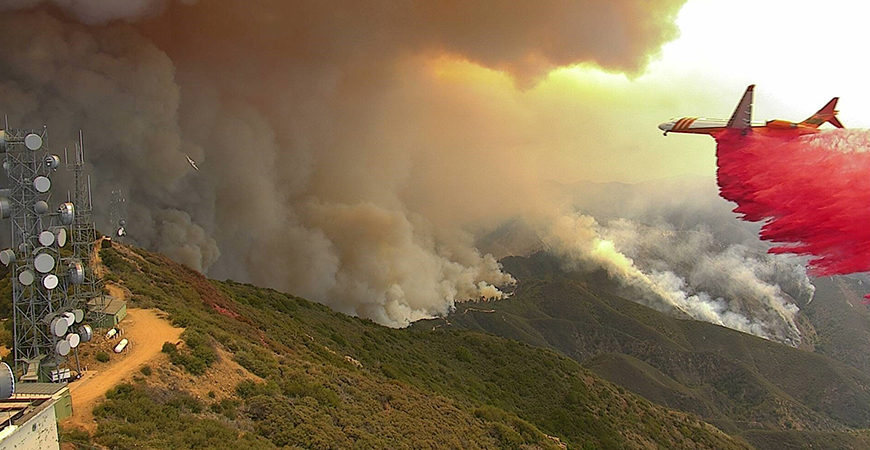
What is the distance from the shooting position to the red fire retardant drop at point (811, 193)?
18.9 meters

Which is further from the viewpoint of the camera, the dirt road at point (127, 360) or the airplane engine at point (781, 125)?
the airplane engine at point (781, 125)

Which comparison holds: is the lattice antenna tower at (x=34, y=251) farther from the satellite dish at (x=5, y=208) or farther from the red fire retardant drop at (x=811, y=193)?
the red fire retardant drop at (x=811, y=193)

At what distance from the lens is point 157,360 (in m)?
29.8

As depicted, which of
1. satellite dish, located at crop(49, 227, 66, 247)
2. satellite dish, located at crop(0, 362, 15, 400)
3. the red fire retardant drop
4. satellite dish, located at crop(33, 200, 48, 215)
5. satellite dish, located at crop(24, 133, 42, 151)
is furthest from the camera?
satellite dish, located at crop(49, 227, 66, 247)

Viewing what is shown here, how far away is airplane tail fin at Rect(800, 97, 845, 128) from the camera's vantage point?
96.1ft

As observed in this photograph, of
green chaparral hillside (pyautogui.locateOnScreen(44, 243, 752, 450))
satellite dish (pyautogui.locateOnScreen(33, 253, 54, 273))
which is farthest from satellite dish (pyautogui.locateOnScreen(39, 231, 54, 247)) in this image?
green chaparral hillside (pyautogui.locateOnScreen(44, 243, 752, 450))

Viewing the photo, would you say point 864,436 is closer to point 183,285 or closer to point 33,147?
point 183,285

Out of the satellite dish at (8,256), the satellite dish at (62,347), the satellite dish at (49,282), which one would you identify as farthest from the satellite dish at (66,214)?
the satellite dish at (62,347)

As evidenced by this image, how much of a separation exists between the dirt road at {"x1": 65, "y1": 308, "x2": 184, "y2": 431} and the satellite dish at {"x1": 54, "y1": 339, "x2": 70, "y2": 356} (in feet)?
5.98

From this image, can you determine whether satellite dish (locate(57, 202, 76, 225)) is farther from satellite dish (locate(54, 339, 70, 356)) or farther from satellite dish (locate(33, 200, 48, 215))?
satellite dish (locate(54, 339, 70, 356))

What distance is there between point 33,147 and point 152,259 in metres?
39.0

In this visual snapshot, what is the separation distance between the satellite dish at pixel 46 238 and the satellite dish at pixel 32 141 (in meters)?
4.33

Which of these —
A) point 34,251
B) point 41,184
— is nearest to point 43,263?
point 34,251

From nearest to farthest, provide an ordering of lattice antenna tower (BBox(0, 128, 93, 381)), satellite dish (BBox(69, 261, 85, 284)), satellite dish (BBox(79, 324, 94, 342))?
lattice antenna tower (BBox(0, 128, 93, 381)), satellite dish (BBox(79, 324, 94, 342)), satellite dish (BBox(69, 261, 85, 284))
